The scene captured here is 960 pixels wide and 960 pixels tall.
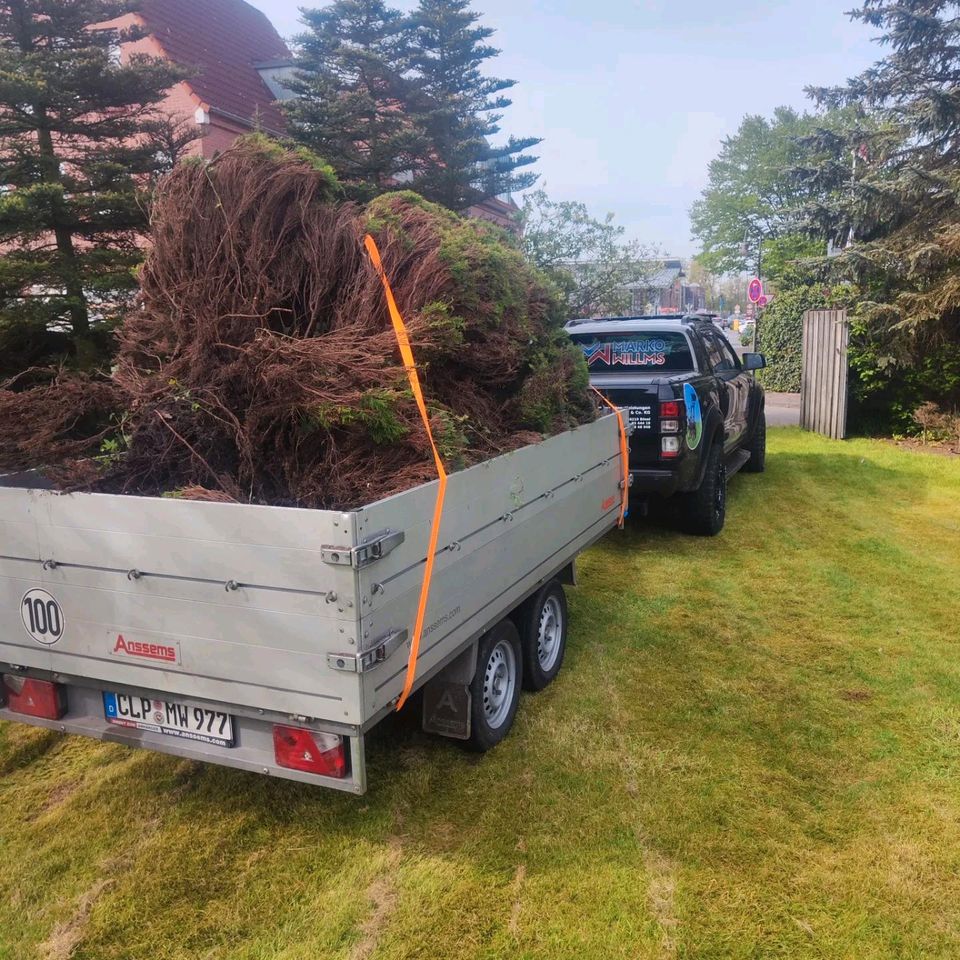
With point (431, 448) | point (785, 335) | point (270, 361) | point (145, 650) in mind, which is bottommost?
point (145, 650)

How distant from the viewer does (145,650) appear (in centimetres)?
270

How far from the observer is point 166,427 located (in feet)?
10.5

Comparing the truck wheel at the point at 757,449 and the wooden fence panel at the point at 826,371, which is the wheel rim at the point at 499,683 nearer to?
the truck wheel at the point at 757,449

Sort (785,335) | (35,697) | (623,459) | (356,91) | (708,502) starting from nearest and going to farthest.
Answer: (35,697) < (623,459) < (708,502) < (356,91) < (785,335)

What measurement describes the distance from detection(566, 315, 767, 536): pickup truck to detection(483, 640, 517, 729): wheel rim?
2.97 m

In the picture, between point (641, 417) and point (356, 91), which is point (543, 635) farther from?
point (356, 91)

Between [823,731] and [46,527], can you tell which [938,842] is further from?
[46,527]

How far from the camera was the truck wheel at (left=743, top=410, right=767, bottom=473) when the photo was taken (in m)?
9.72

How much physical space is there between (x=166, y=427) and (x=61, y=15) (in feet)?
19.6

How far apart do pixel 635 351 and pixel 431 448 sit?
4.63 meters

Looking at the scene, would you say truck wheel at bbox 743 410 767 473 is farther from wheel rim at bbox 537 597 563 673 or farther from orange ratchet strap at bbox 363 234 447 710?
orange ratchet strap at bbox 363 234 447 710

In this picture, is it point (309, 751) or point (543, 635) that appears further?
point (543, 635)

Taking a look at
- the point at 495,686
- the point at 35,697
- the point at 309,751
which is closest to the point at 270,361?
the point at 309,751

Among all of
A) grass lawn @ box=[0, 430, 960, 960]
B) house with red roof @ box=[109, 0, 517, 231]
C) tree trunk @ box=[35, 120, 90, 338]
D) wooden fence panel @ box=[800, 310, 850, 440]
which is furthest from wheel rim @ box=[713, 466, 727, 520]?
house with red roof @ box=[109, 0, 517, 231]
